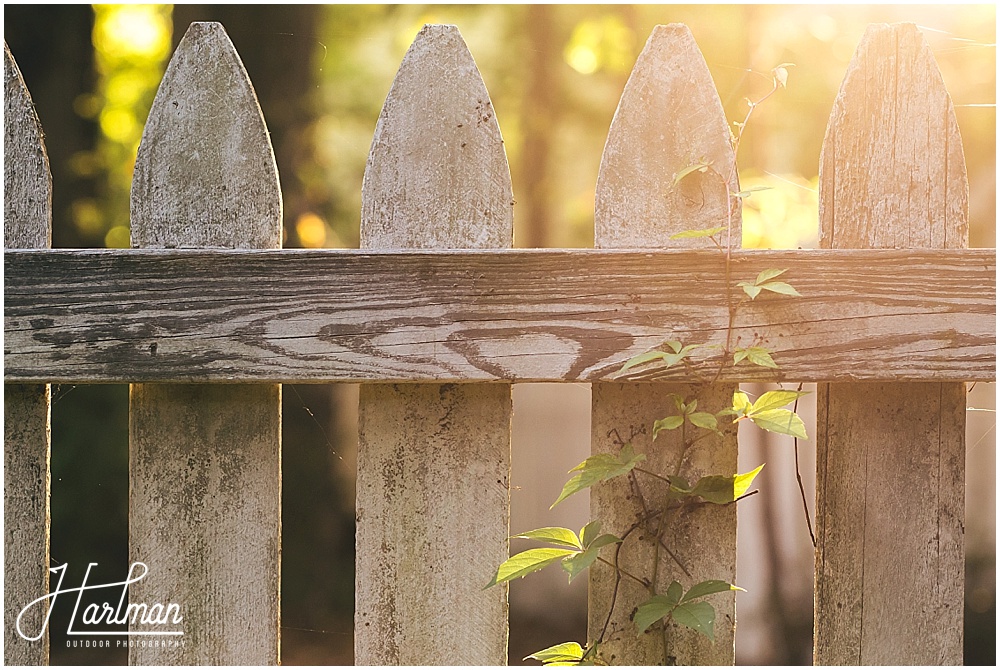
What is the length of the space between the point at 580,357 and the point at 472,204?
0.82ft

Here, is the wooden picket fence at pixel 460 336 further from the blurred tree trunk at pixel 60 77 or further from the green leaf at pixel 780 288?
the blurred tree trunk at pixel 60 77

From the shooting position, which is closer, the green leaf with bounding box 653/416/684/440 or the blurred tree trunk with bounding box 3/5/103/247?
the green leaf with bounding box 653/416/684/440

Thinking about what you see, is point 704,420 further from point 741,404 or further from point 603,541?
point 603,541

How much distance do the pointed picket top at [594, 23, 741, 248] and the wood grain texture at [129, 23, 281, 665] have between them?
46cm

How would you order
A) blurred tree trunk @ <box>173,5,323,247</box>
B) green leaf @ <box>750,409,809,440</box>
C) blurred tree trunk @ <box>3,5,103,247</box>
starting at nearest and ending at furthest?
green leaf @ <box>750,409,809,440</box> → blurred tree trunk @ <box>173,5,323,247</box> → blurred tree trunk @ <box>3,5,103,247</box>

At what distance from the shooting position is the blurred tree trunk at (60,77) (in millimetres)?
2395

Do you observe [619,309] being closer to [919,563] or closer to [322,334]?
[322,334]

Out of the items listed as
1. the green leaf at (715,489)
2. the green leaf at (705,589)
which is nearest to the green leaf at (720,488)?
the green leaf at (715,489)

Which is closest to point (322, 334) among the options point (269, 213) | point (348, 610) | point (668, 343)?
point (269, 213)

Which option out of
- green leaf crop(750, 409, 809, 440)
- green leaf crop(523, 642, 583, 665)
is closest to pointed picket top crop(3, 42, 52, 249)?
green leaf crop(523, 642, 583, 665)

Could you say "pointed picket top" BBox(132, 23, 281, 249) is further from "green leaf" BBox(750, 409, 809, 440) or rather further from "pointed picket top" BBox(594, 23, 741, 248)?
"green leaf" BBox(750, 409, 809, 440)

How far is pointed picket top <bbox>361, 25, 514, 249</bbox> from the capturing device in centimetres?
93

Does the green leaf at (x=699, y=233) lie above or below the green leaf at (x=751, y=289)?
above

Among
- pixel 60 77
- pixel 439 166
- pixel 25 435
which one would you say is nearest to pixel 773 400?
pixel 439 166
